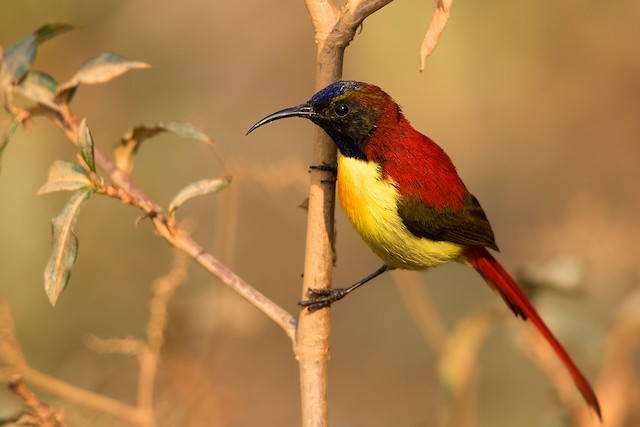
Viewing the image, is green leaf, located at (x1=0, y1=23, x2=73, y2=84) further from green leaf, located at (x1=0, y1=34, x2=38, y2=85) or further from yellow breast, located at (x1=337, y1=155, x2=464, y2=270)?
yellow breast, located at (x1=337, y1=155, x2=464, y2=270)

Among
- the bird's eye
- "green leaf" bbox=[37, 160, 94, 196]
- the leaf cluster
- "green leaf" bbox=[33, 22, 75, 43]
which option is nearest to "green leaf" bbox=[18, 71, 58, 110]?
the leaf cluster

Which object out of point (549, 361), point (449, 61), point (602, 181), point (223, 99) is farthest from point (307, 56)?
point (549, 361)

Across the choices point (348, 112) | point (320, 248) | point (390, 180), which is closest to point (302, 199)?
point (390, 180)

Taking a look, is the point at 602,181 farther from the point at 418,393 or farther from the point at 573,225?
the point at 573,225

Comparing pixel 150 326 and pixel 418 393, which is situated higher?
pixel 418 393

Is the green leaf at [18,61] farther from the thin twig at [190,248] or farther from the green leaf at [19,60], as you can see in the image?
the thin twig at [190,248]

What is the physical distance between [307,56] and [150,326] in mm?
3346

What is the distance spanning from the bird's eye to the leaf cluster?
43 centimetres

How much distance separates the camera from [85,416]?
113 inches

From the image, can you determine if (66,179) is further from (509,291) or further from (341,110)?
(509,291)

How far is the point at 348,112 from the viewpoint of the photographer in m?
2.53

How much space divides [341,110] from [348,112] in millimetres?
39

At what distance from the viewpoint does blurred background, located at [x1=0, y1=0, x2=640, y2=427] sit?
126 inches

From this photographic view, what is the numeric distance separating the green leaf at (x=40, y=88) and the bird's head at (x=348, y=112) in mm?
527
